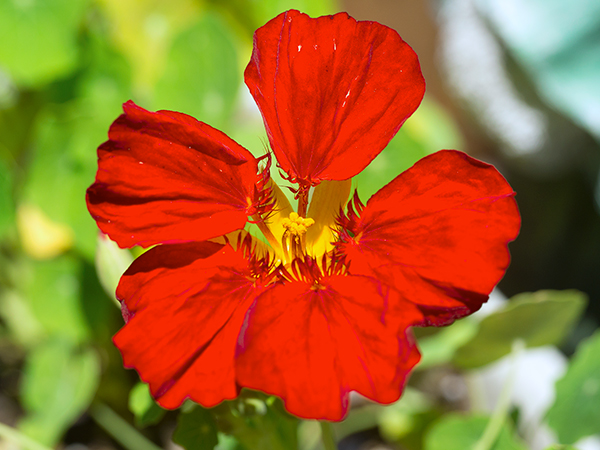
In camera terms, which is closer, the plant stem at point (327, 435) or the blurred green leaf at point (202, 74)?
the plant stem at point (327, 435)

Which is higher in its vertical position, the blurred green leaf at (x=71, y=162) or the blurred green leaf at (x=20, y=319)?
the blurred green leaf at (x=71, y=162)

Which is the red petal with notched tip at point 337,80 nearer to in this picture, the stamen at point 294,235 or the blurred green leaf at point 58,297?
the stamen at point 294,235

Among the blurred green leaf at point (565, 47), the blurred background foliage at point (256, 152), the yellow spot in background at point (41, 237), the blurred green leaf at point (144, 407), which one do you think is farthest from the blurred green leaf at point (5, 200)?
the blurred green leaf at point (565, 47)

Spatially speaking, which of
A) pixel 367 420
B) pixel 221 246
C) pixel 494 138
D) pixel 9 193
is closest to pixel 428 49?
pixel 494 138

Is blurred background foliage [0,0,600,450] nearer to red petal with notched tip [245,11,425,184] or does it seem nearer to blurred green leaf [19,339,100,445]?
blurred green leaf [19,339,100,445]

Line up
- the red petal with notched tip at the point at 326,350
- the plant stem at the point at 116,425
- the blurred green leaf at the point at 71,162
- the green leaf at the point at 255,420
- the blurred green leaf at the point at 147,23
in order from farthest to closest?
the blurred green leaf at the point at 147,23, the plant stem at the point at 116,425, the blurred green leaf at the point at 71,162, the green leaf at the point at 255,420, the red petal with notched tip at the point at 326,350

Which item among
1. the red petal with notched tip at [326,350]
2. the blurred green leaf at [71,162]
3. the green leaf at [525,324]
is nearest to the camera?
the red petal with notched tip at [326,350]
